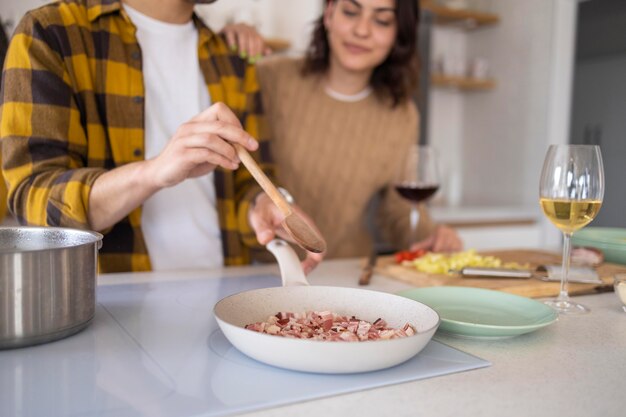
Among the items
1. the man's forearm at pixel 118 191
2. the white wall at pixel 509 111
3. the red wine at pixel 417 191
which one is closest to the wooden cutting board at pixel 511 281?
the red wine at pixel 417 191

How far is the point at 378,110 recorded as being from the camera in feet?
6.64

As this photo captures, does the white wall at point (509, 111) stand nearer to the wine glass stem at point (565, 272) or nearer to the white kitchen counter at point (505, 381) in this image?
the wine glass stem at point (565, 272)

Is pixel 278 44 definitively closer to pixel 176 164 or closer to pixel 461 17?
pixel 461 17

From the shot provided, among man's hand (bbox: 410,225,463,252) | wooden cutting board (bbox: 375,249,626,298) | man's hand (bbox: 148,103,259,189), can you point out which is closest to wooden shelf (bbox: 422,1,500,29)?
man's hand (bbox: 410,225,463,252)

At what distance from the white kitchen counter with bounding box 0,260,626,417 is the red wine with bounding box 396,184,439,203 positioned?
782 millimetres

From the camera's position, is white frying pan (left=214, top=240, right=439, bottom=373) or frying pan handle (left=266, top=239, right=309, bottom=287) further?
frying pan handle (left=266, top=239, right=309, bottom=287)

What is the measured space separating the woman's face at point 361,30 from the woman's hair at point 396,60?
0.05 m

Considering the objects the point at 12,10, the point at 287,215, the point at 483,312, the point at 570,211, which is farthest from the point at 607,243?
the point at 12,10

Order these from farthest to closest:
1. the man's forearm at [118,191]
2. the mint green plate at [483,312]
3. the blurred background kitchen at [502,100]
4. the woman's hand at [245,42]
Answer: the blurred background kitchen at [502,100] < the woman's hand at [245,42] < the man's forearm at [118,191] < the mint green plate at [483,312]

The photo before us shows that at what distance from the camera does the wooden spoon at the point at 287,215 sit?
32.8 inches

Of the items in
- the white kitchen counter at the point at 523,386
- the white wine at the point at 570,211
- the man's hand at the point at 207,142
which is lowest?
the white kitchen counter at the point at 523,386

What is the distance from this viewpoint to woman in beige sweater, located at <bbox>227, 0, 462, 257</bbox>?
6.37ft

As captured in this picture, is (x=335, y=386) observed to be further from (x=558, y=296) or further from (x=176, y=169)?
(x=558, y=296)

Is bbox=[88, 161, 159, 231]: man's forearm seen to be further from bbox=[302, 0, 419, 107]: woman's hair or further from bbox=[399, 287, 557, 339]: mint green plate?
bbox=[302, 0, 419, 107]: woman's hair
